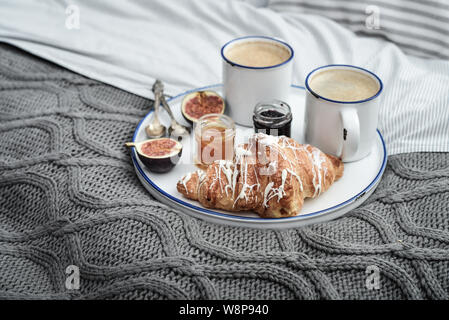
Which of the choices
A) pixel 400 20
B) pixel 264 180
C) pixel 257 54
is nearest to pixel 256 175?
pixel 264 180

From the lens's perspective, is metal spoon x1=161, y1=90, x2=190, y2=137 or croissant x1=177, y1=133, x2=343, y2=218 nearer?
croissant x1=177, y1=133, x2=343, y2=218

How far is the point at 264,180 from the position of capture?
103cm

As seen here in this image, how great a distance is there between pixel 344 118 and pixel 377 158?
0.18m

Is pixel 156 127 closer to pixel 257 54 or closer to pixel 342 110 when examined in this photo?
pixel 257 54

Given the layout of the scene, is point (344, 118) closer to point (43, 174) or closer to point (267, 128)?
point (267, 128)

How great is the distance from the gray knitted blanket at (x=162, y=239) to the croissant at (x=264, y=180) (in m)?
0.06

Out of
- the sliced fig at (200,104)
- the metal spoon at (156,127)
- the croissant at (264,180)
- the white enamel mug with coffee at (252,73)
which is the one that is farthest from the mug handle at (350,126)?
the metal spoon at (156,127)

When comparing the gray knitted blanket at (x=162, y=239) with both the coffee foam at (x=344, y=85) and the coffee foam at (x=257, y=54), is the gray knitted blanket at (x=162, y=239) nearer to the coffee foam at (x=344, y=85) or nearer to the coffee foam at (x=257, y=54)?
the coffee foam at (x=344, y=85)

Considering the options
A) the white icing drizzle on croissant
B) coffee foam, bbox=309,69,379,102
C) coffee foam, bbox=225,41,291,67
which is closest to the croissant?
the white icing drizzle on croissant

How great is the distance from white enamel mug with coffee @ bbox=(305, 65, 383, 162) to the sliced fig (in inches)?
10.5

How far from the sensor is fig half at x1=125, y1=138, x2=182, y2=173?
1.16m

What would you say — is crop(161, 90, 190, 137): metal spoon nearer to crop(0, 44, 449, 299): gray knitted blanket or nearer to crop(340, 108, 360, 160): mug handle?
crop(0, 44, 449, 299): gray knitted blanket

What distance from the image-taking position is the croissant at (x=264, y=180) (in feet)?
3.37
